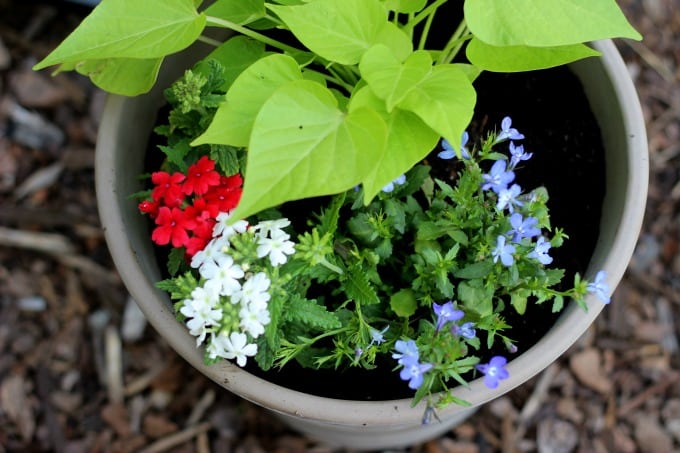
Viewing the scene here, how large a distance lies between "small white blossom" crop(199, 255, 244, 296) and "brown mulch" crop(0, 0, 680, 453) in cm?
69

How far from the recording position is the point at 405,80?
2.85 ft

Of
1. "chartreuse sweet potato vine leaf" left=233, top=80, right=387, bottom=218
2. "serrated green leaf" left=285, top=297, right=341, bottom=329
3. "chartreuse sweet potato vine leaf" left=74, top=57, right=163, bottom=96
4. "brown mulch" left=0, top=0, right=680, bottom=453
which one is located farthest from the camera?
"brown mulch" left=0, top=0, right=680, bottom=453

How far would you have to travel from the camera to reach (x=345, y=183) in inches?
31.4

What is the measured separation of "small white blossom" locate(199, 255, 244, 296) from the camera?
0.82 meters

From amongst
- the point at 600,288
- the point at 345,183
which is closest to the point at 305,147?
the point at 345,183

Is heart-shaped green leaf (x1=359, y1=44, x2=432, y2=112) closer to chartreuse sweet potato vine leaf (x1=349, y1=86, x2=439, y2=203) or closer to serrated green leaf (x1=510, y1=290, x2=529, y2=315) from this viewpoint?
chartreuse sweet potato vine leaf (x1=349, y1=86, x2=439, y2=203)

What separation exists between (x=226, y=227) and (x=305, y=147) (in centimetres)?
14

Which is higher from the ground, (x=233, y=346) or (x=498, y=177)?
(x=498, y=177)

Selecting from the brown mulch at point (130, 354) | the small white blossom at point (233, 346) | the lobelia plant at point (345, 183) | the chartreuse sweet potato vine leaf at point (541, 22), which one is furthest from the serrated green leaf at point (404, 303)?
the brown mulch at point (130, 354)

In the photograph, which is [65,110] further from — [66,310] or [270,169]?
[270,169]

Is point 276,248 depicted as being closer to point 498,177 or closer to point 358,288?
point 358,288

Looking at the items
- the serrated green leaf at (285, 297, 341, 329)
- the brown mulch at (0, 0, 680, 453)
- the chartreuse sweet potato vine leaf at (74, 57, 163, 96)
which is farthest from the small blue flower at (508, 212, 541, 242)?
the brown mulch at (0, 0, 680, 453)

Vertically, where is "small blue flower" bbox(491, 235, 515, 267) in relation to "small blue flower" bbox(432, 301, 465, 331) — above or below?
above

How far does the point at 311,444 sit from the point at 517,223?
2.49 feet
